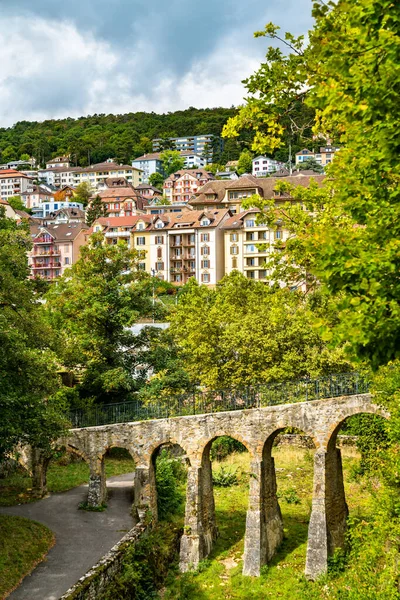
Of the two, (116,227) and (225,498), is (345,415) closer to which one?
(225,498)

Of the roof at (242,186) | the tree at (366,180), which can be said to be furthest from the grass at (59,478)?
the roof at (242,186)

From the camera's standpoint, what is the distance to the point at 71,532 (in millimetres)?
28594

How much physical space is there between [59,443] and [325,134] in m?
21.4

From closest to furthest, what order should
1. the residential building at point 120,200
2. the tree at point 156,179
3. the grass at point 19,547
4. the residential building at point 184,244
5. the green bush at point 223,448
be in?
1. the grass at point 19,547
2. the green bush at point 223,448
3. the residential building at point 184,244
4. the residential building at point 120,200
5. the tree at point 156,179

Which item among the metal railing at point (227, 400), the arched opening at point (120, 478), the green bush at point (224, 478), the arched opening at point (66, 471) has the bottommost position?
the green bush at point (224, 478)

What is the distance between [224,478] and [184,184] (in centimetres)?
13338

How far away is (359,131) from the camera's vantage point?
11.2 meters

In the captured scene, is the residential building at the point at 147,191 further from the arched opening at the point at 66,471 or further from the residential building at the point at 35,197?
the arched opening at the point at 66,471

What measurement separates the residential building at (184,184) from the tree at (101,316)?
125 meters

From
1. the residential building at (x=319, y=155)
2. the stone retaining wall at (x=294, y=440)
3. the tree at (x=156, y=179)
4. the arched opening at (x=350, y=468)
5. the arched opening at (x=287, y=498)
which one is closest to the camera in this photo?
the arched opening at (x=350, y=468)

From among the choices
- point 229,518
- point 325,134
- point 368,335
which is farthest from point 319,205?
point 229,518

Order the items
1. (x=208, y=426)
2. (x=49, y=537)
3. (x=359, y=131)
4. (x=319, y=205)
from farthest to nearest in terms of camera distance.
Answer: (x=208, y=426) → (x=49, y=537) → (x=319, y=205) → (x=359, y=131)

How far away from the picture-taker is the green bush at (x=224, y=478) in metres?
38.0

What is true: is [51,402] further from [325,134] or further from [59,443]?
[325,134]
